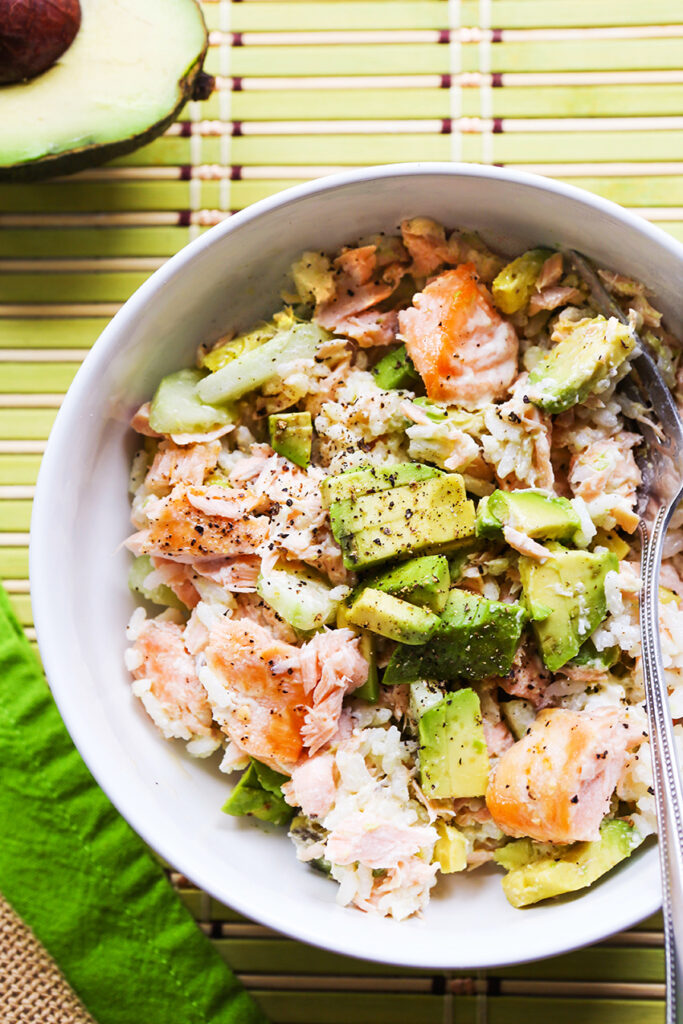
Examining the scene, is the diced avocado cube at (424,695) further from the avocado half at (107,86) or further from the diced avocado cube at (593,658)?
the avocado half at (107,86)

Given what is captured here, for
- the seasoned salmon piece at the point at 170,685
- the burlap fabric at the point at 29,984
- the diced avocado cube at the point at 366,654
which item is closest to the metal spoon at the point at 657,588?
the diced avocado cube at the point at 366,654

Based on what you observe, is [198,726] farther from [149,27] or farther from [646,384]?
[149,27]

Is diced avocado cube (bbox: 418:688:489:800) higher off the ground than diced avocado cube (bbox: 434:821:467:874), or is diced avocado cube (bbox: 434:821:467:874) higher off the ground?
diced avocado cube (bbox: 418:688:489:800)

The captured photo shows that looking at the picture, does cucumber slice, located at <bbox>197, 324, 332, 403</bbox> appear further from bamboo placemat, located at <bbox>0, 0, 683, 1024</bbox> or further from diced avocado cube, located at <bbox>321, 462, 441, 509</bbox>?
bamboo placemat, located at <bbox>0, 0, 683, 1024</bbox>

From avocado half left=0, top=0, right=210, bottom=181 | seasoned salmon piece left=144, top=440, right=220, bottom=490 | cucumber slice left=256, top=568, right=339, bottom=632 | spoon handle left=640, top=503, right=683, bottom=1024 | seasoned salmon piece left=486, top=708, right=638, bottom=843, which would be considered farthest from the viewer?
avocado half left=0, top=0, right=210, bottom=181

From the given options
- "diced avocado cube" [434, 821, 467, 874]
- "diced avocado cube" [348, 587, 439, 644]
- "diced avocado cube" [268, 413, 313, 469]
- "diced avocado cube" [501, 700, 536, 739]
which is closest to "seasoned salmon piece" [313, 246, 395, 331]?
"diced avocado cube" [268, 413, 313, 469]

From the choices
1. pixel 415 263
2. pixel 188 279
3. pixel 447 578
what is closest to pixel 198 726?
pixel 447 578
